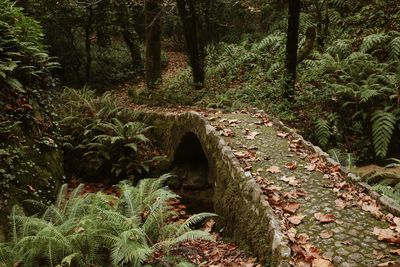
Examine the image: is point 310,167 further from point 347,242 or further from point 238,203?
point 347,242

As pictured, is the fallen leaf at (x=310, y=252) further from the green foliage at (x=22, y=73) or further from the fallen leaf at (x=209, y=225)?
the green foliage at (x=22, y=73)

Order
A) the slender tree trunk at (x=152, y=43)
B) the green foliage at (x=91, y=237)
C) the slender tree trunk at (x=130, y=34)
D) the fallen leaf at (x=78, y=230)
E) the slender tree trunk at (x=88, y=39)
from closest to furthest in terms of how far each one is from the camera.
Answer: the green foliage at (x=91, y=237) < the fallen leaf at (x=78, y=230) < the slender tree trunk at (x=152, y=43) < the slender tree trunk at (x=88, y=39) < the slender tree trunk at (x=130, y=34)

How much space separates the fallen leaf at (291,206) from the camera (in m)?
5.54

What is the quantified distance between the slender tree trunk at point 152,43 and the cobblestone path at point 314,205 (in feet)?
22.3

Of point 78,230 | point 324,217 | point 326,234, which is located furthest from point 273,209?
point 78,230

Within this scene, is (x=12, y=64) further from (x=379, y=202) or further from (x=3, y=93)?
(x=379, y=202)

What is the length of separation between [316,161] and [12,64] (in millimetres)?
5795

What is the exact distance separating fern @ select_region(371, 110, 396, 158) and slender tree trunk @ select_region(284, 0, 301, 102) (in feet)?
7.59

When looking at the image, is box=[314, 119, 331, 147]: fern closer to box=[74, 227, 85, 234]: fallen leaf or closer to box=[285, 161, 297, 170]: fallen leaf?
box=[285, 161, 297, 170]: fallen leaf

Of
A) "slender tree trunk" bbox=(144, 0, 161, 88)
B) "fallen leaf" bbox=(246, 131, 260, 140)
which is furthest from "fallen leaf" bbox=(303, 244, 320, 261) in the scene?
"slender tree trunk" bbox=(144, 0, 161, 88)

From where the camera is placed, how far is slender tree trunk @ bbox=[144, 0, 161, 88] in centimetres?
1390

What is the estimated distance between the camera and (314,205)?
5605 millimetres

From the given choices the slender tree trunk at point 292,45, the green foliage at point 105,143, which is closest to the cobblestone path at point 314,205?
the slender tree trunk at point 292,45

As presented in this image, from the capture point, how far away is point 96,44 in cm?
2034
